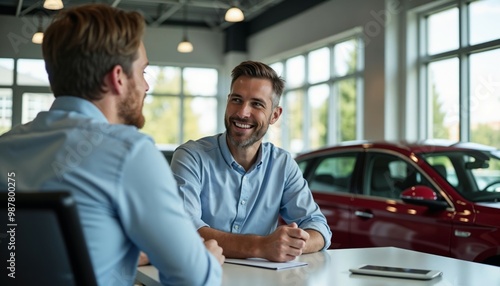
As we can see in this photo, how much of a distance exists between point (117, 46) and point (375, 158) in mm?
3906

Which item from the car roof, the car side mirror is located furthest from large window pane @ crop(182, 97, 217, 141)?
the car side mirror

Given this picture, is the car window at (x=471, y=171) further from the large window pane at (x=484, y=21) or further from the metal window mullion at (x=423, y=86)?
the metal window mullion at (x=423, y=86)

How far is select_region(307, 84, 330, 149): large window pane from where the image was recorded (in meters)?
12.8

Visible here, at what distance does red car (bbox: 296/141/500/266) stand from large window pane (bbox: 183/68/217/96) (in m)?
11.3

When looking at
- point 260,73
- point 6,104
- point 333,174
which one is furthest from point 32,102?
point 260,73

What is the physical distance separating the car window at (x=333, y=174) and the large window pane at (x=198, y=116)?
36.5 feet

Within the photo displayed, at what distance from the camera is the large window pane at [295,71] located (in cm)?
1361

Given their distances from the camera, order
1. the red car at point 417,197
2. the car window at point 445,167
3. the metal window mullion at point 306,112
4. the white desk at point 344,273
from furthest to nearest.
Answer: the metal window mullion at point 306,112
the car window at point 445,167
the red car at point 417,197
the white desk at point 344,273

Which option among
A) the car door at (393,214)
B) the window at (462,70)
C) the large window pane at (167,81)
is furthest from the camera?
the large window pane at (167,81)

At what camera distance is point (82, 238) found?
1.05 metres

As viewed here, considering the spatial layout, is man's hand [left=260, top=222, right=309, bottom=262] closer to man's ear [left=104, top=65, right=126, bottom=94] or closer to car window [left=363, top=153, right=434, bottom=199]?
man's ear [left=104, top=65, right=126, bottom=94]

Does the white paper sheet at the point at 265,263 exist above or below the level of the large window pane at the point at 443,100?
below

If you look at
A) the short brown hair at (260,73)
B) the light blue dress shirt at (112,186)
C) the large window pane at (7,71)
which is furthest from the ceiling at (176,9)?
the light blue dress shirt at (112,186)

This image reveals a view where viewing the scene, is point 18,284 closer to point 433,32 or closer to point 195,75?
point 433,32
